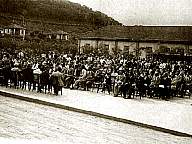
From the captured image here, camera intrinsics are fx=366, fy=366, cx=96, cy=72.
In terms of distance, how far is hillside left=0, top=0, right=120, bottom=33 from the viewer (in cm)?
5944

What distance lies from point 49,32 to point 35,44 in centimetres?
1043

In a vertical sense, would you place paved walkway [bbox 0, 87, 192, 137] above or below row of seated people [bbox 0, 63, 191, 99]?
below

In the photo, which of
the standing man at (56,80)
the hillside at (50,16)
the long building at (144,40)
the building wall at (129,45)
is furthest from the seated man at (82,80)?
the hillside at (50,16)

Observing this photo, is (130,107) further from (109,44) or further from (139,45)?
(109,44)

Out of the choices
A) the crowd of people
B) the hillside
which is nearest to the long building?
the hillside

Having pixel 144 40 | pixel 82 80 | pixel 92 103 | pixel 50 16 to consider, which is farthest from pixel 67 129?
pixel 50 16

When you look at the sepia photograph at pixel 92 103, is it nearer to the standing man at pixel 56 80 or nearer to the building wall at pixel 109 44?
the standing man at pixel 56 80

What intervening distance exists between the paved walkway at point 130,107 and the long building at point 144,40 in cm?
2257

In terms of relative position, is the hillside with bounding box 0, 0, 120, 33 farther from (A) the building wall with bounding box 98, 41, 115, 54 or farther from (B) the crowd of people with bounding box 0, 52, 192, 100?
(B) the crowd of people with bounding box 0, 52, 192, 100

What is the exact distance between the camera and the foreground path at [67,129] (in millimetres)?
9492

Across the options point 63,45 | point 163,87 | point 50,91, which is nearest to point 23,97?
point 50,91

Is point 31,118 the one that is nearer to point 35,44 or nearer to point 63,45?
point 35,44

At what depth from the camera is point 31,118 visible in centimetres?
1158

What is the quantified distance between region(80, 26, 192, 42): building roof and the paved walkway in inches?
974
